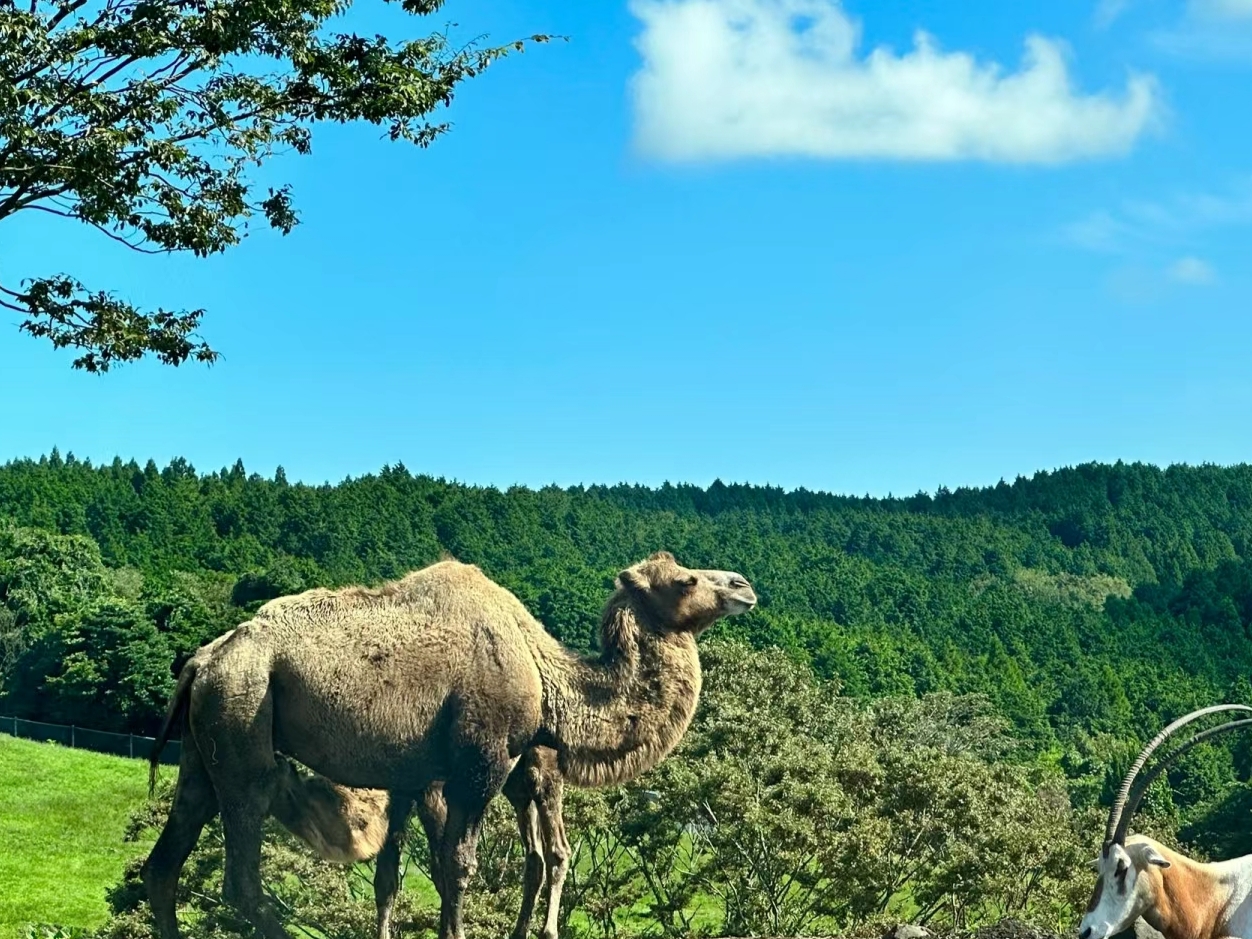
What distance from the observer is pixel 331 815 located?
11266mm

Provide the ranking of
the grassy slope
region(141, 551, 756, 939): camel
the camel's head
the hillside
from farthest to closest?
the hillside < the grassy slope < the camel's head < region(141, 551, 756, 939): camel

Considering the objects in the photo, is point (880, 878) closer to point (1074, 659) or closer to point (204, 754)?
point (204, 754)

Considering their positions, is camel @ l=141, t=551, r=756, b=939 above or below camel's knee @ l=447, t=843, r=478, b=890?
above

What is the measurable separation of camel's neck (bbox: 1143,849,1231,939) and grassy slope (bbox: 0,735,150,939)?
118 feet

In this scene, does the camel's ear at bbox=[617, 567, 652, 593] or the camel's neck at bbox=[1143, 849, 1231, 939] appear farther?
the camel's ear at bbox=[617, 567, 652, 593]

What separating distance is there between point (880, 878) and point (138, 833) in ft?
38.3

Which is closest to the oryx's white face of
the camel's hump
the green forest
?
the camel's hump

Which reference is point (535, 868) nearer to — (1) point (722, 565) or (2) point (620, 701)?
(2) point (620, 701)

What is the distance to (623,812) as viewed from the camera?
2564 centimetres

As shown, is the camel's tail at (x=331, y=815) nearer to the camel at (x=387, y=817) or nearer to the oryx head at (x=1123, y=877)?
the camel at (x=387, y=817)

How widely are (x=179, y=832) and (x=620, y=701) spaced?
10.7ft

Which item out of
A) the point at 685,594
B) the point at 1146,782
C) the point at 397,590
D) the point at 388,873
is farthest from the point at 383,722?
the point at 1146,782

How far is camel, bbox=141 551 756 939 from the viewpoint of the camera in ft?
34.7

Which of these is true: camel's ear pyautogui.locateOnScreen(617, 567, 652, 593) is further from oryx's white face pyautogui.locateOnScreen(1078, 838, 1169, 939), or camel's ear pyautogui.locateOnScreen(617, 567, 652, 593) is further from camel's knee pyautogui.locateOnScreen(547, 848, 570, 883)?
oryx's white face pyautogui.locateOnScreen(1078, 838, 1169, 939)
